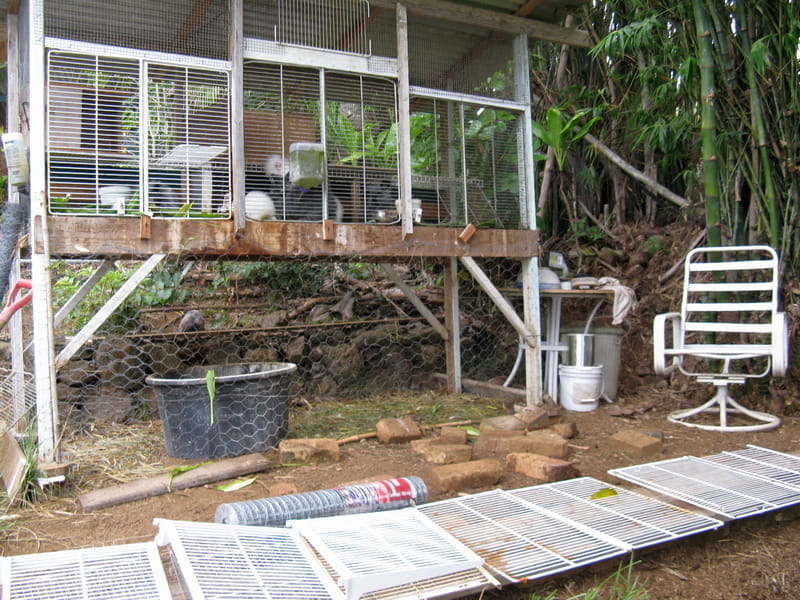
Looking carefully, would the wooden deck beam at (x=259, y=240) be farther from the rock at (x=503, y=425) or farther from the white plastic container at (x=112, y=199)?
the rock at (x=503, y=425)


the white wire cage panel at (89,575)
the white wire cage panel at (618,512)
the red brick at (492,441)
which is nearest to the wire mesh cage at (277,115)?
the red brick at (492,441)

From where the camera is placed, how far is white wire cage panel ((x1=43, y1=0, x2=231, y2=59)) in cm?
346

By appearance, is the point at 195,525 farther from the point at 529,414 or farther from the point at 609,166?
the point at 609,166

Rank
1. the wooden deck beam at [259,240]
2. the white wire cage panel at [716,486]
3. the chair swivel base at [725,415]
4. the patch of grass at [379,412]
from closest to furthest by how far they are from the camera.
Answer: the white wire cage panel at [716,486] → the wooden deck beam at [259,240] → the chair swivel base at [725,415] → the patch of grass at [379,412]

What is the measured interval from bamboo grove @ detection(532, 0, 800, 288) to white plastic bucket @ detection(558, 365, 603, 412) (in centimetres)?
120

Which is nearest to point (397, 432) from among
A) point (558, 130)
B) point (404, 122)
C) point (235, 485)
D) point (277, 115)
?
point (235, 485)

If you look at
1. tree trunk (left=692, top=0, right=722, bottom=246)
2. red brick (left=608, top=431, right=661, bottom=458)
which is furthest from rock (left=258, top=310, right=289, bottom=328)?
tree trunk (left=692, top=0, right=722, bottom=246)

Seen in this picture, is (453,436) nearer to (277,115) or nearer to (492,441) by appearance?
(492,441)

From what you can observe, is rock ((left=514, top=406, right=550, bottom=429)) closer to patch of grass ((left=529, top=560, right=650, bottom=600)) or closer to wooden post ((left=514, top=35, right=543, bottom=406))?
wooden post ((left=514, top=35, right=543, bottom=406))

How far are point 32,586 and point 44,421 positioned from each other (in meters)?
1.47

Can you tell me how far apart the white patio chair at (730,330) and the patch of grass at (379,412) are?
1267 millimetres

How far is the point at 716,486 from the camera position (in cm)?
239

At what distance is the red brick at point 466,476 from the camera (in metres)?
2.60

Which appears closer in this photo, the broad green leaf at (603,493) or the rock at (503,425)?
the broad green leaf at (603,493)
